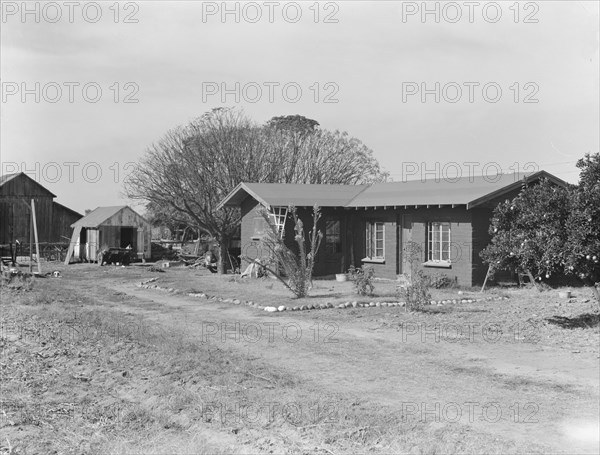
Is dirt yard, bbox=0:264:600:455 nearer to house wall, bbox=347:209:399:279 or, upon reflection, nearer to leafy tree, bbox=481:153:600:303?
leafy tree, bbox=481:153:600:303

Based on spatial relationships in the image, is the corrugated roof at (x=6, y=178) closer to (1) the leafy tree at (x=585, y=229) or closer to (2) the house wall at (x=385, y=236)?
(2) the house wall at (x=385, y=236)

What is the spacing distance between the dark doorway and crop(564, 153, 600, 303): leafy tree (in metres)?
34.7

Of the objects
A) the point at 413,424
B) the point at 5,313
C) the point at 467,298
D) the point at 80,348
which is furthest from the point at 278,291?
the point at 413,424

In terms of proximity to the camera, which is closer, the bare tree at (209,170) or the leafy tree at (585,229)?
the leafy tree at (585,229)

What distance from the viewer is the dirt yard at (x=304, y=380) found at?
674 cm

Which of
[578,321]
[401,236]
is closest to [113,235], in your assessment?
[401,236]

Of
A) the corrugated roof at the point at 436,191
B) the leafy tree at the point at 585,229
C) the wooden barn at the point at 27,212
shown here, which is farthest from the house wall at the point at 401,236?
the wooden barn at the point at 27,212

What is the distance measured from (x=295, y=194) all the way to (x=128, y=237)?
19.3 m

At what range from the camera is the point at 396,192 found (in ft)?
88.3

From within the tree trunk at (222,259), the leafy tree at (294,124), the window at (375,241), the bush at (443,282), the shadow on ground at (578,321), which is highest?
the leafy tree at (294,124)

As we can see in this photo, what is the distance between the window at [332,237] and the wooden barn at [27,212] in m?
27.5

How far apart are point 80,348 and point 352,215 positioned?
683 inches

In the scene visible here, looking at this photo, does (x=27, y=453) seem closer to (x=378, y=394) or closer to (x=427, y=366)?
(x=378, y=394)

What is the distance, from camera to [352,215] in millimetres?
27906
